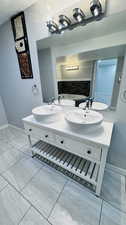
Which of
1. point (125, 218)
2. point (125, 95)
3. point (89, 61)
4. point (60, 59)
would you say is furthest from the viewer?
point (60, 59)

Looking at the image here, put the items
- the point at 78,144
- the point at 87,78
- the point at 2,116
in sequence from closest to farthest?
1. the point at 78,144
2. the point at 87,78
3. the point at 2,116

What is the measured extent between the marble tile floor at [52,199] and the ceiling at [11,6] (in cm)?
218

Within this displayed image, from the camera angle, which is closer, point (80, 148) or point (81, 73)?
point (80, 148)

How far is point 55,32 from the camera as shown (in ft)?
3.93

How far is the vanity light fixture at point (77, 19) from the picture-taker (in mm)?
894

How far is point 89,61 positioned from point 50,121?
86 centimetres

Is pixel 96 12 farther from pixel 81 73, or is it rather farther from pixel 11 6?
pixel 11 6

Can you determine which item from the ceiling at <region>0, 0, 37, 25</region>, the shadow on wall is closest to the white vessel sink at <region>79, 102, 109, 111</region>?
the shadow on wall

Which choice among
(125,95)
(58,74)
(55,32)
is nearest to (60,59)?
(58,74)

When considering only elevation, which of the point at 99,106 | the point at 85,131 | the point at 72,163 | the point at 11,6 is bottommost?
the point at 72,163

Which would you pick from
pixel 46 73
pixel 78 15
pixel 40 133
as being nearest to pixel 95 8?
pixel 78 15

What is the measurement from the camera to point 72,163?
1.28 metres

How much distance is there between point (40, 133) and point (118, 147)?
102 cm

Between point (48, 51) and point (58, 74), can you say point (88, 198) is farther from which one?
point (48, 51)
